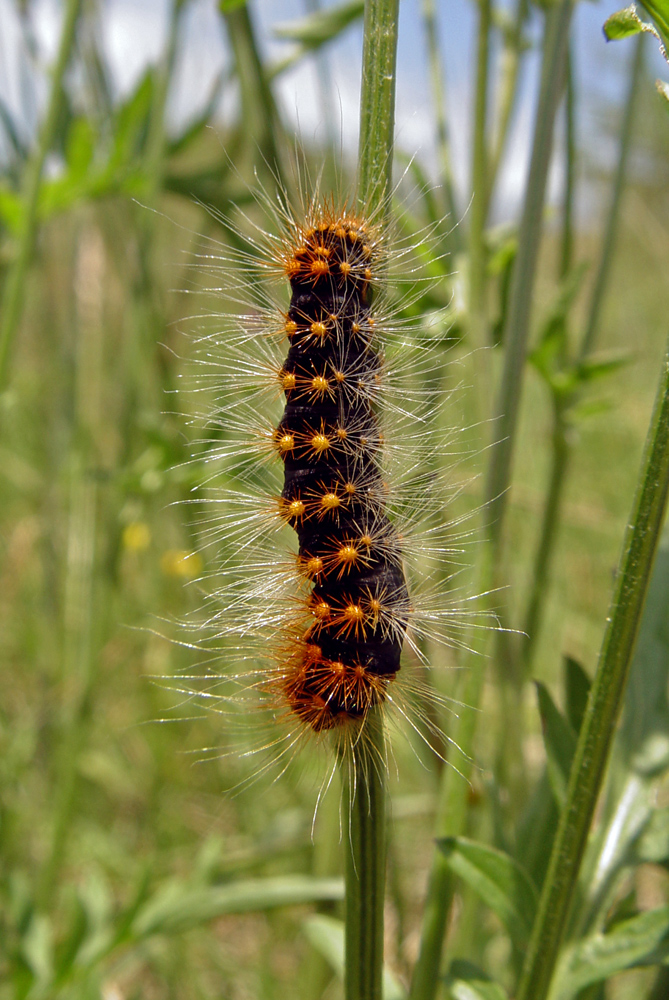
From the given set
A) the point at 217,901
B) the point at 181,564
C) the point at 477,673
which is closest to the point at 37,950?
the point at 217,901

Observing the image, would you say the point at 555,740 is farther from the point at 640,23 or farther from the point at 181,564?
the point at 181,564

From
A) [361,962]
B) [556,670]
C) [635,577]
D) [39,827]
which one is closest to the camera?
[635,577]

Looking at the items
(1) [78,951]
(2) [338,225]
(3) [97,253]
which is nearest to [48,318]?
(3) [97,253]

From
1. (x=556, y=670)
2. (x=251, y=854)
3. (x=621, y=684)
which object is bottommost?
(x=251, y=854)

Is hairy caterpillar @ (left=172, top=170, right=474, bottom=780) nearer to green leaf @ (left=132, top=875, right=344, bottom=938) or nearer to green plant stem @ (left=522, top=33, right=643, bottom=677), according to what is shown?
green plant stem @ (left=522, top=33, right=643, bottom=677)

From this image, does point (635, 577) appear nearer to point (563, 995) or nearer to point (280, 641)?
point (280, 641)

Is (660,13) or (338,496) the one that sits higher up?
(660,13)

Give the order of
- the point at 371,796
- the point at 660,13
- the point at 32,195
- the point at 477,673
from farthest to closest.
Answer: the point at 32,195 < the point at 477,673 < the point at 371,796 < the point at 660,13

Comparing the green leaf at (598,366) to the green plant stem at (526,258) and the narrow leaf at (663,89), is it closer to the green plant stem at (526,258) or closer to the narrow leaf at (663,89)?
the green plant stem at (526,258)
